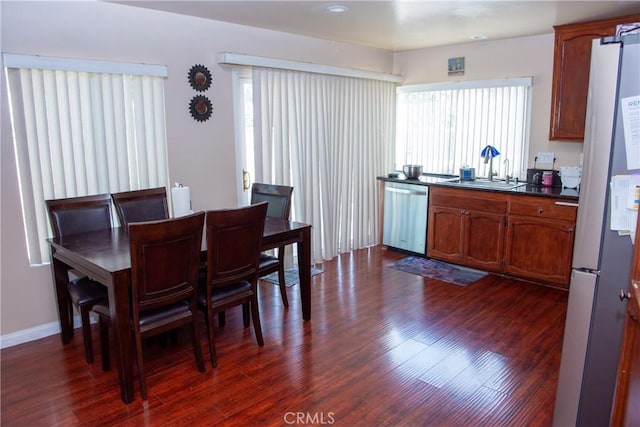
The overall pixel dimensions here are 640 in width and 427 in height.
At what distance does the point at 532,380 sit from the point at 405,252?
270 cm

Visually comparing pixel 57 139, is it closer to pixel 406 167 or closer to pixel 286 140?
pixel 286 140

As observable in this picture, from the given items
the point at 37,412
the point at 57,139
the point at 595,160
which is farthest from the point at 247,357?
the point at 595,160

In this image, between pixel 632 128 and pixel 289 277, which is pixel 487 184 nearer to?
pixel 289 277

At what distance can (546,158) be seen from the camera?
15.2 ft

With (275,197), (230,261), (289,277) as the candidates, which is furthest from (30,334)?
(289,277)

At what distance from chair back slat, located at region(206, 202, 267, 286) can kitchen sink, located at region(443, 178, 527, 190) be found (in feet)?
8.40

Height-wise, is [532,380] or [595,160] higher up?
[595,160]

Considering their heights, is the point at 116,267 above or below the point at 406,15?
below

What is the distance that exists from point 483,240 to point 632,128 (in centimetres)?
293

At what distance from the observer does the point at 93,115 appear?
3.39 meters

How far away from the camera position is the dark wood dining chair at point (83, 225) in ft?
9.18

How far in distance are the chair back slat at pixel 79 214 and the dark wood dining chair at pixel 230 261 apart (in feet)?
3.04

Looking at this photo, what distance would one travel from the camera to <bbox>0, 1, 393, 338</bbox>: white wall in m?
3.07

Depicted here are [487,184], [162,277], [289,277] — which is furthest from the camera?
[487,184]
